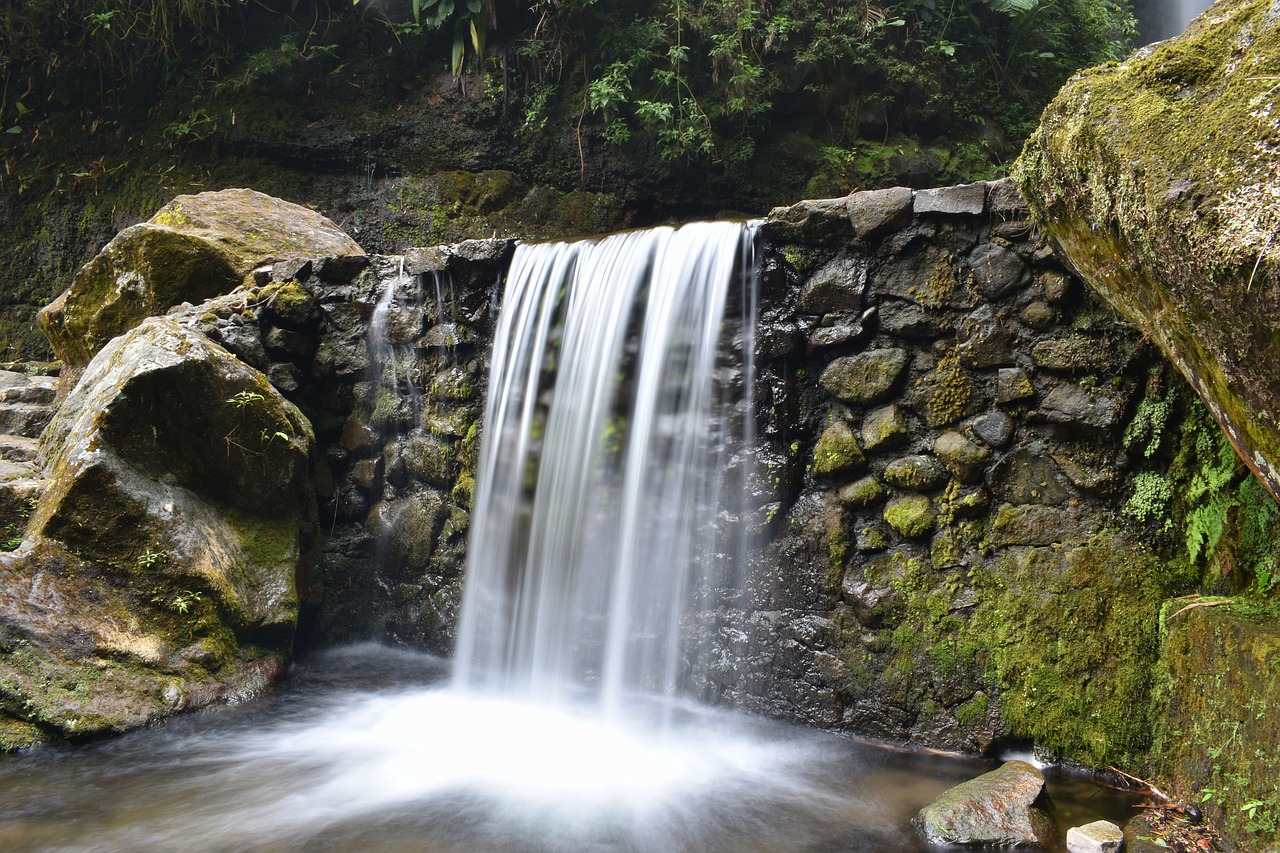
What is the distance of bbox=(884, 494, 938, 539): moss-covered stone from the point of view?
3.98 metres

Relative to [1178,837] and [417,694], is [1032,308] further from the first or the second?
[417,694]

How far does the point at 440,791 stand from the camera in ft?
12.2

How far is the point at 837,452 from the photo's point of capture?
4211 mm

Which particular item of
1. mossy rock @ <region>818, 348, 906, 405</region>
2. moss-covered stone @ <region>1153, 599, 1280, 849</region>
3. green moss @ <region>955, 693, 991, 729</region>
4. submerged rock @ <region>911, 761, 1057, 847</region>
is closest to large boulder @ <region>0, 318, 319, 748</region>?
mossy rock @ <region>818, 348, 906, 405</region>

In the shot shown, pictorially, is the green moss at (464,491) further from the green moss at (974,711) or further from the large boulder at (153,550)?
the green moss at (974,711)

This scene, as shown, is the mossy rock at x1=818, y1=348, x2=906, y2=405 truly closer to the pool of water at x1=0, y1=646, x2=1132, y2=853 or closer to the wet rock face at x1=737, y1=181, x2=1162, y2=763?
the wet rock face at x1=737, y1=181, x2=1162, y2=763

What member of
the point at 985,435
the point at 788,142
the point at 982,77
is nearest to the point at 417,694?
the point at 985,435

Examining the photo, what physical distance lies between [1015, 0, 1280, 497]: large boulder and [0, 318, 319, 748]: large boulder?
4.83m

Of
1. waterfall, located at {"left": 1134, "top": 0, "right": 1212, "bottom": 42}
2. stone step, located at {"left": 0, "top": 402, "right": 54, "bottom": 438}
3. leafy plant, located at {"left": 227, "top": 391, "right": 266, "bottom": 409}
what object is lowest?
stone step, located at {"left": 0, "top": 402, "right": 54, "bottom": 438}

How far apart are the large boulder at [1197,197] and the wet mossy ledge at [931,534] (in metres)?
0.54

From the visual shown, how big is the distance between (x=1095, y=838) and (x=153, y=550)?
15.9ft

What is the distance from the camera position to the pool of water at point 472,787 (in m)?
3.21

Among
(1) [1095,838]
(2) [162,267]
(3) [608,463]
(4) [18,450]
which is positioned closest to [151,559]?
(4) [18,450]

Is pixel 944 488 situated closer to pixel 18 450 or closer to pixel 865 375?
pixel 865 375
